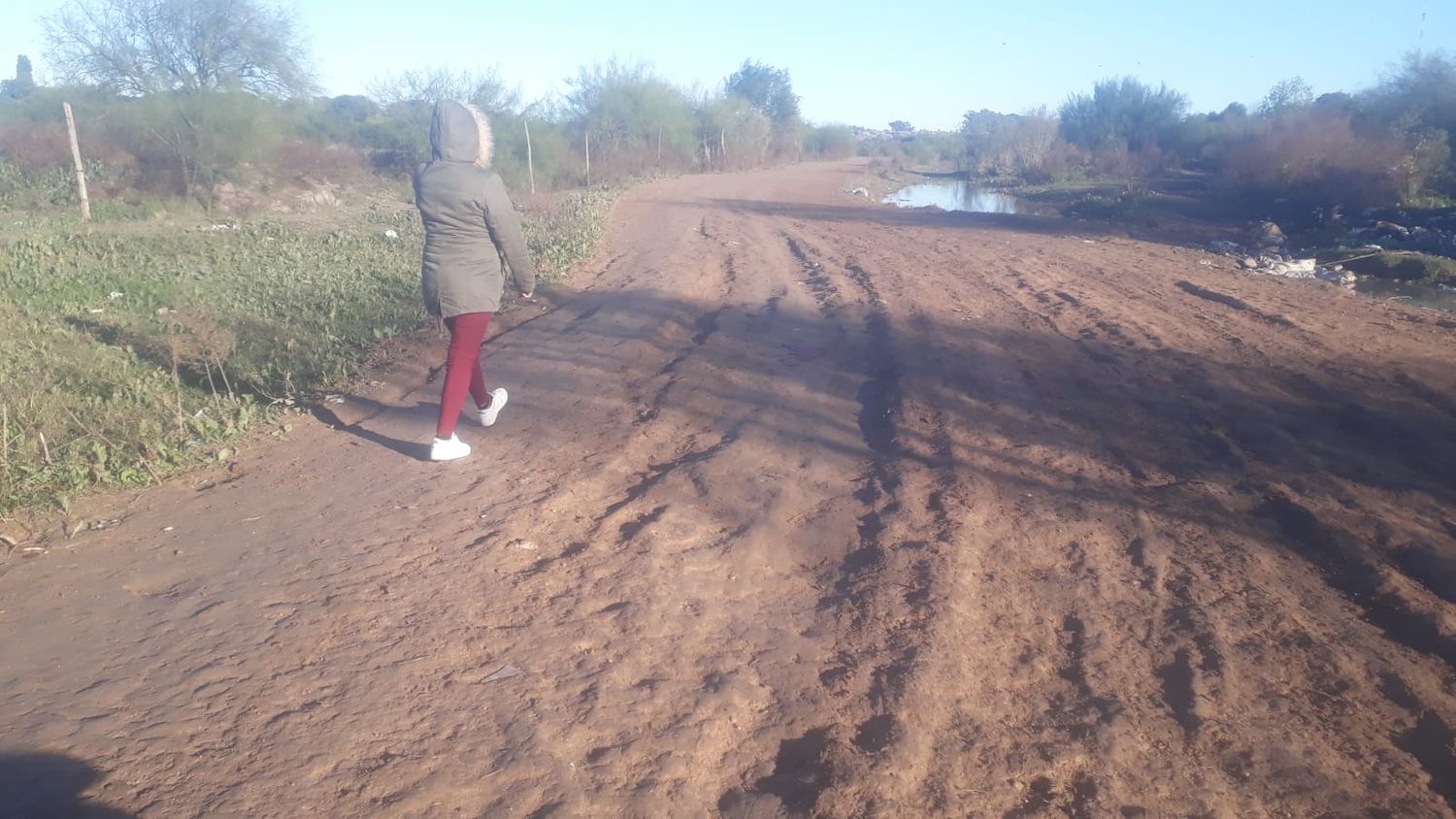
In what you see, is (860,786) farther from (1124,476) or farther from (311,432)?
(311,432)

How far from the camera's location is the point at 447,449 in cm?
509

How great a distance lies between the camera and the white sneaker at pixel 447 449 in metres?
5.08

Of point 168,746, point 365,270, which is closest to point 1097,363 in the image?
point 168,746

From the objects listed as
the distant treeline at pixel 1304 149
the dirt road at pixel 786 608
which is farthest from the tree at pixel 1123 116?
the dirt road at pixel 786 608

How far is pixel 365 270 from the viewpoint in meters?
12.0

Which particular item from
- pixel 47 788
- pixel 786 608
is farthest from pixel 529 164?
pixel 47 788

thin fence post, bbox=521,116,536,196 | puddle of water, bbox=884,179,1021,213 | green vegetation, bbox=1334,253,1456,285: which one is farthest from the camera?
puddle of water, bbox=884,179,1021,213

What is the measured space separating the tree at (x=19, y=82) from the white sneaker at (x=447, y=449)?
50072 millimetres

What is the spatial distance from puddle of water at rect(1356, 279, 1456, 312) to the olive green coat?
37.0 feet

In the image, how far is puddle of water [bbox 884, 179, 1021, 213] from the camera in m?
27.5

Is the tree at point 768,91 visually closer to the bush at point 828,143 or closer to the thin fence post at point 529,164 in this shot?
the bush at point 828,143

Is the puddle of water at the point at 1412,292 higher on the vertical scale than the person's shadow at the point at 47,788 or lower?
lower

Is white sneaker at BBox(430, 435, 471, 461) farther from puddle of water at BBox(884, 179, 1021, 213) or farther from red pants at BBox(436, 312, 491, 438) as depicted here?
puddle of water at BBox(884, 179, 1021, 213)

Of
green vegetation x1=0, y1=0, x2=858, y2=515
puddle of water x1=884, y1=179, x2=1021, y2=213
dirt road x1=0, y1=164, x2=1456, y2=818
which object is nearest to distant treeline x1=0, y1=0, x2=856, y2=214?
green vegetation x1=0, y1=0, x2=858, y2=515
